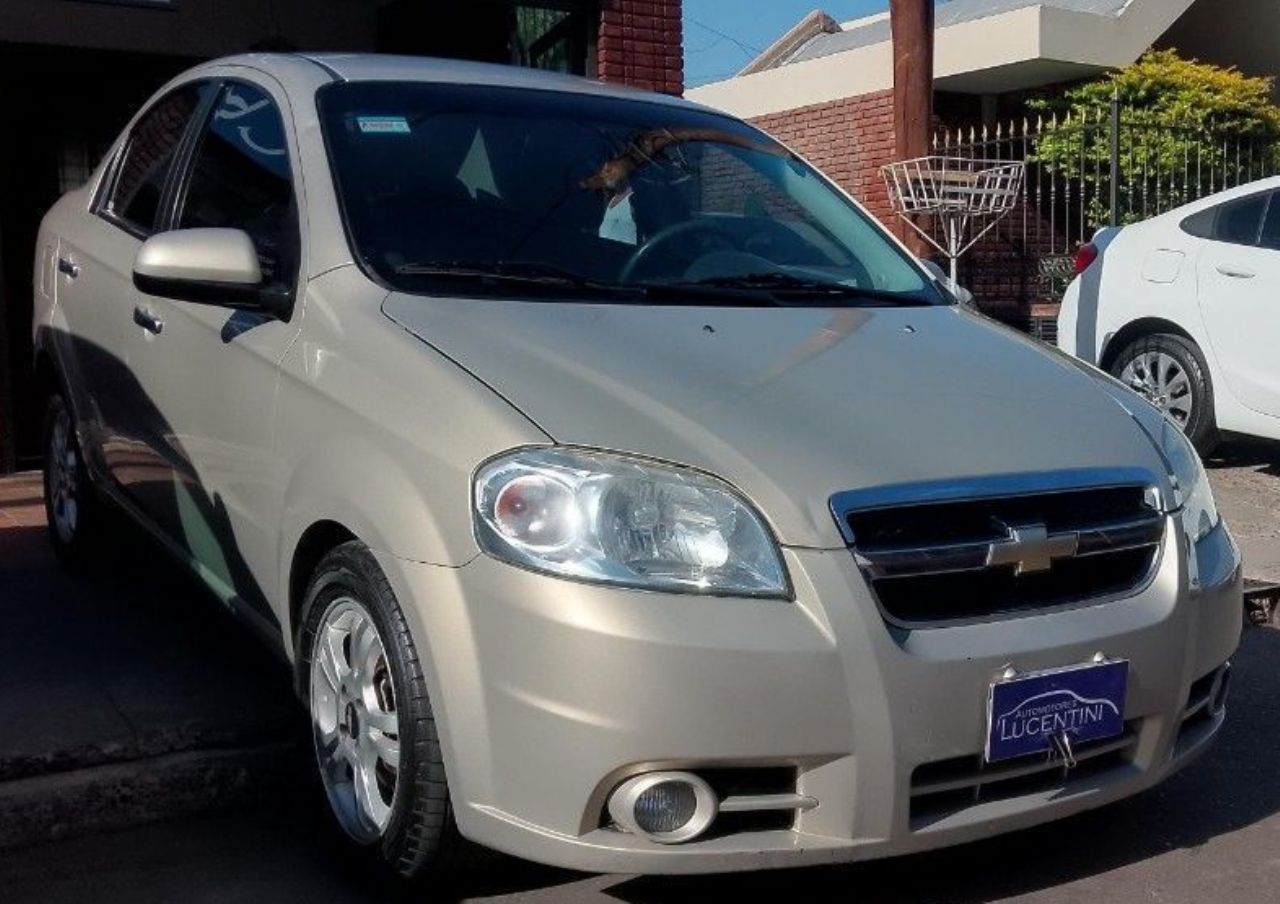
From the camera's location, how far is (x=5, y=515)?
7.05 m

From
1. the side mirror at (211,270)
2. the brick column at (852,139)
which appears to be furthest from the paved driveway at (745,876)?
the brick column at (852,139)

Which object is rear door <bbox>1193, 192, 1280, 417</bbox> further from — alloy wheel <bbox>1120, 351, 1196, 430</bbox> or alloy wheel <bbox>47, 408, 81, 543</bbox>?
alloy wheel <bbox>47, 408, 81, 543</bbox>

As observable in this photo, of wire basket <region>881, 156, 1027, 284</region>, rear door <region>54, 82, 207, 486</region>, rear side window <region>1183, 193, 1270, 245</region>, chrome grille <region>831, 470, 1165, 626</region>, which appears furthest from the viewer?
wire basket <region>881, 156, 1027, 284</region>

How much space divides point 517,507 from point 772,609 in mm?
509

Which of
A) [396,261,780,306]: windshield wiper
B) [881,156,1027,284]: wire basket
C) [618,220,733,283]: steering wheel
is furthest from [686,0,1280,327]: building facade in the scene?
[396,261,780,306]: windshield wiper

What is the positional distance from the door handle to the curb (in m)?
1.22

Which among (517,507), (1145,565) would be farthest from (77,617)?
(1145,565)

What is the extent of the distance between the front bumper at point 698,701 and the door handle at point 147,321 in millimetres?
1747

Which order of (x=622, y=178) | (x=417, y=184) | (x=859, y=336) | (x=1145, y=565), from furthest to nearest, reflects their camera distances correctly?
(x=622, y=178) → (x=417, y=184) → (x=859, y=336) → (x=1145, y=565)

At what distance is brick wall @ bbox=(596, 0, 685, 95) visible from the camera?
889 cm

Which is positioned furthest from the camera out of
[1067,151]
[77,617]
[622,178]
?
[1067,151]

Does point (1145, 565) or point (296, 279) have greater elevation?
point (296, 279)

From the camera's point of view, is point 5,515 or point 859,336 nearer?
point 859,336

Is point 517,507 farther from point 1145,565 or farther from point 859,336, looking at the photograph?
point 1145,565
